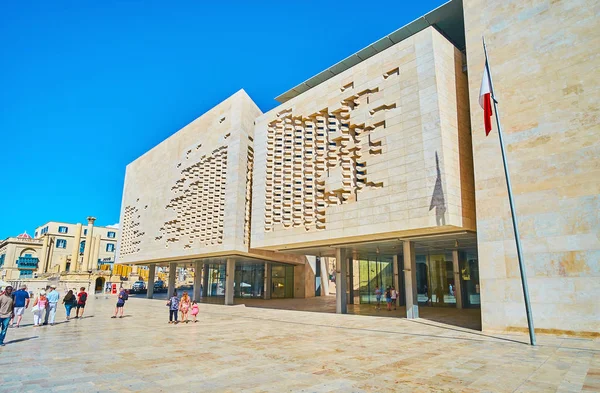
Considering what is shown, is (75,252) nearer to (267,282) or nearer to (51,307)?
(267,282)

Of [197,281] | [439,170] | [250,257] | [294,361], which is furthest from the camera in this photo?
[197,281]

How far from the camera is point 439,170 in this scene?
54.8ft

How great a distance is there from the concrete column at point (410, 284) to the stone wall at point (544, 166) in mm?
5238

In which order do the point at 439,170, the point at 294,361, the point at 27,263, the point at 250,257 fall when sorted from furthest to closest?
the point at 27,263
the point at 250,257
the point at 439,170
the point at 294,361

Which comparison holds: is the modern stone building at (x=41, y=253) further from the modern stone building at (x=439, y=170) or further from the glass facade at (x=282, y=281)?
the modern stone building at (x=439, y=170)

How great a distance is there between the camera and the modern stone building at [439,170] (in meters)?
13.7

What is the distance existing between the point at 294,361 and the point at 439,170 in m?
11.1

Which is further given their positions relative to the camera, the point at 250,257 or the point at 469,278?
the point at 250,257

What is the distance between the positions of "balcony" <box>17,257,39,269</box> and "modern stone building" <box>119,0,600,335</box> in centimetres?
7316

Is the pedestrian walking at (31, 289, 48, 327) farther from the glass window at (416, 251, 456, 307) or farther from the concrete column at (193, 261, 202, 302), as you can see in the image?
the glass window at (416, 251, 456, 307)

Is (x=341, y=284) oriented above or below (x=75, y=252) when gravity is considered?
below

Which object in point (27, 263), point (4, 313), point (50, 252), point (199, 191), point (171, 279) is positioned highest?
point (199, 191)

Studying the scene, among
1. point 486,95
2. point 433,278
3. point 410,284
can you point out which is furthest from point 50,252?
point 486,95

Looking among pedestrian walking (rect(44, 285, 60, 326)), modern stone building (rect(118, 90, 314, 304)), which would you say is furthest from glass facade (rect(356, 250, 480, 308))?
pedestrian walking (rect(44, 285, 60, 326))
